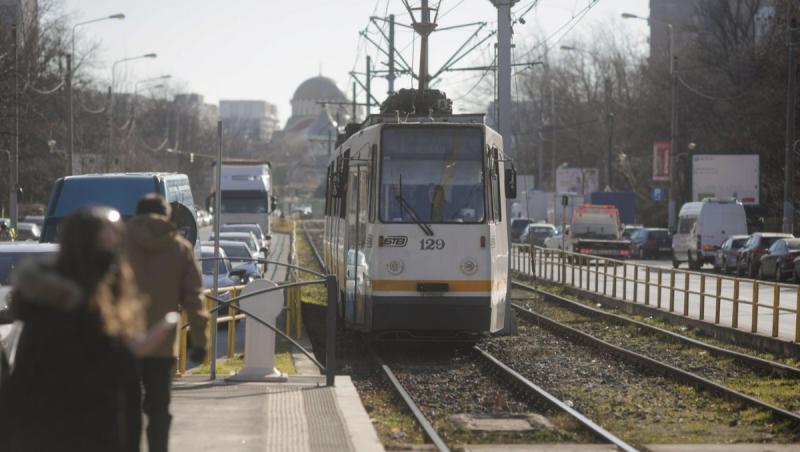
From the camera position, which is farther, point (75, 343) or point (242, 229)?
point (242, 229)

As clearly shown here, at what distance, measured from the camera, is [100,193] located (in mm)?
22750

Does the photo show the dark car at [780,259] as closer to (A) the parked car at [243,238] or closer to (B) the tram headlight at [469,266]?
(A) the parked car at [243,238]

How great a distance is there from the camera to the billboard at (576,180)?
8725 cm

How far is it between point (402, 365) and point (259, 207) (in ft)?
129

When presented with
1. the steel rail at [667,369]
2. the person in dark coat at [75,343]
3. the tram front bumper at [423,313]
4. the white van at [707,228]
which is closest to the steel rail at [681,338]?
the steel rail at [667,369]

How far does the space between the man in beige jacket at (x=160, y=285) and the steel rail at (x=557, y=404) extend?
13.9 feet

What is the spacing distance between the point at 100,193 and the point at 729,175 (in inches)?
1690

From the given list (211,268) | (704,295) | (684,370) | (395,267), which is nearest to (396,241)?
(395,267)

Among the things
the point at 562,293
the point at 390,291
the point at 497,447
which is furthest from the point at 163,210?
the point at 562,293

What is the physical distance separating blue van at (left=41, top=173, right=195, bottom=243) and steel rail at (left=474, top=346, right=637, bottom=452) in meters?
6.13

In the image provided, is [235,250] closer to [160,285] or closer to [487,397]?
[487,397]

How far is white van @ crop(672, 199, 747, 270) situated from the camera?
1993 inches

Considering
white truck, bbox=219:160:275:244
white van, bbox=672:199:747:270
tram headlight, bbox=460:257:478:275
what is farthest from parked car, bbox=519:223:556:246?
tram headlight, bbox=460:257:478:275

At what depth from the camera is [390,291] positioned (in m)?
19.4
